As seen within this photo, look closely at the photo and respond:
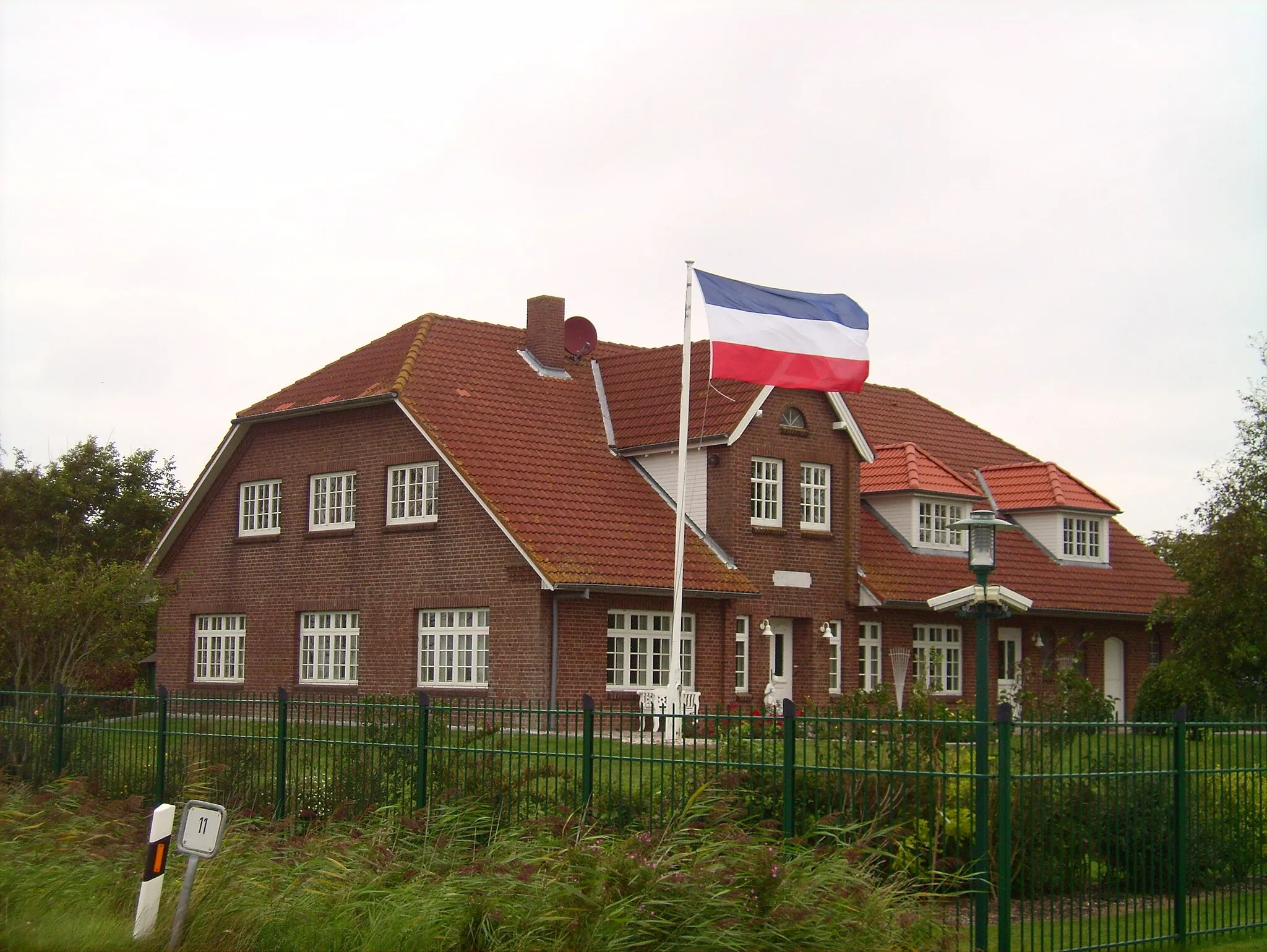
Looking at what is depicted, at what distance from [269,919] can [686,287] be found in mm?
17571

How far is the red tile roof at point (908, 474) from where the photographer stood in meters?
35.3

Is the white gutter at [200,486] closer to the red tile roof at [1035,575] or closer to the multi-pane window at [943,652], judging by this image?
the red tile roof at [1035,575]

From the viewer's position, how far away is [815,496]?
32.7 metres

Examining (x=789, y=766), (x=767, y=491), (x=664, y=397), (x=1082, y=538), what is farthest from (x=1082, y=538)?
(x=789, y=766)

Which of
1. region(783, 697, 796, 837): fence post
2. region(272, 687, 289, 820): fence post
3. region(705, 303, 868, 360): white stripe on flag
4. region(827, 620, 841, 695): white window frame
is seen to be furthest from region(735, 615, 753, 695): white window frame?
region(783, 697, 796, 837): fence post

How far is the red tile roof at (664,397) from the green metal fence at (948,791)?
1582 centimetres

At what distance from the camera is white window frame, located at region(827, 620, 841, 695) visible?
1281 inches

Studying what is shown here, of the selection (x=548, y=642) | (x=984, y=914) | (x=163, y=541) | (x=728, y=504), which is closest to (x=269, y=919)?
(x=984, y=914)

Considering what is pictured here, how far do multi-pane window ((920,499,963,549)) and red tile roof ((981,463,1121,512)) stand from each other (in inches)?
112

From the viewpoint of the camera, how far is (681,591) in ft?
90.9

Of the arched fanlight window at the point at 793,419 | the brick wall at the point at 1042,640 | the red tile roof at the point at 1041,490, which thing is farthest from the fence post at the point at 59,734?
the red tile roof at the point at 1041,490

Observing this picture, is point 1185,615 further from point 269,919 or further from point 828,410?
point 269,919

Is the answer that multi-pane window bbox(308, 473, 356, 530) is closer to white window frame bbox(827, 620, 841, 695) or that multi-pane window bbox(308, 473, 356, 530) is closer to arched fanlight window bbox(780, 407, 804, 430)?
arched fanlight window bbox(780, 407, 804, 430)

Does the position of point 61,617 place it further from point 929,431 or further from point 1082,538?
point 1082,538
